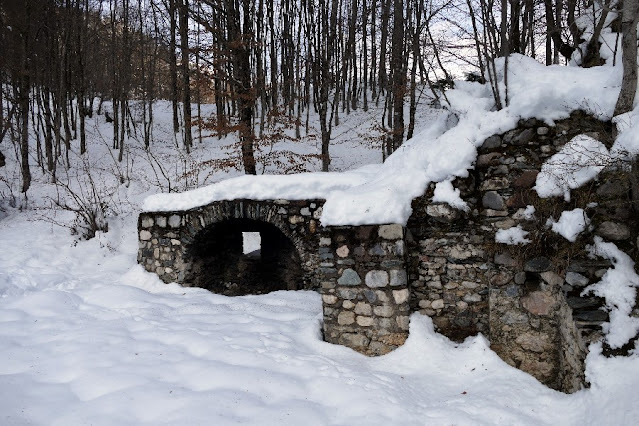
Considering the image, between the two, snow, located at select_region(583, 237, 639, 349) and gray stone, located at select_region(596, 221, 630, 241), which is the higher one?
gray stone, located at select_region(596, 221, 630, 241)

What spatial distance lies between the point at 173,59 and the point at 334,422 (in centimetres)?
1456

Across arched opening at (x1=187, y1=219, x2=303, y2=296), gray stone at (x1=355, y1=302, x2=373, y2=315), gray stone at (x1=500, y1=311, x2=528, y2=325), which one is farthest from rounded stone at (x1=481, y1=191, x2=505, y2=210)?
arched opening at (x1=187, y1=219, x2=303, y2=296)

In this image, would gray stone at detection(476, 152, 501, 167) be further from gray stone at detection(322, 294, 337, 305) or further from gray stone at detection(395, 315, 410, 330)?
gray stone at detection(322, 294, 337, 305)

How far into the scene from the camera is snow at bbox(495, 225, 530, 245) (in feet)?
10.8

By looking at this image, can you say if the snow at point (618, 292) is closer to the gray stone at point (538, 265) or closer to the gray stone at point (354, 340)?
the gray stone at point (538, 265)

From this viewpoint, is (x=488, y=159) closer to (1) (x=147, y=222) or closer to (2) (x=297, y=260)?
(2) (x=297, y=260)

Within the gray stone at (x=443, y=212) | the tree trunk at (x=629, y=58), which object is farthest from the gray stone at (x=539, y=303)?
the tree trunk at (x=629, y=58)

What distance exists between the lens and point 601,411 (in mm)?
2420

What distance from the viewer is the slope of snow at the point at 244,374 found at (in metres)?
2.61

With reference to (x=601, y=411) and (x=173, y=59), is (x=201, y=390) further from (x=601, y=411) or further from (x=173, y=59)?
(x=173, y=59)

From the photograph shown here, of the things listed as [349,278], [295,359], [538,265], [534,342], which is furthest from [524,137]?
[295,359]

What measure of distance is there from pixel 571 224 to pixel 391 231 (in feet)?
4.90

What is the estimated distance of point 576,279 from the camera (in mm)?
2889

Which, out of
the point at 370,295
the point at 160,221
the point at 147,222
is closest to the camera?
the point at 370,295
